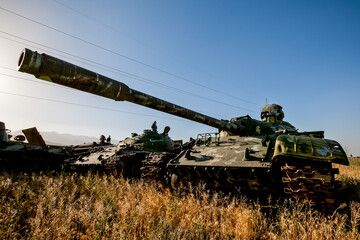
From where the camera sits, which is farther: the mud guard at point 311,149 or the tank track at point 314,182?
the mud guard at point 311,149

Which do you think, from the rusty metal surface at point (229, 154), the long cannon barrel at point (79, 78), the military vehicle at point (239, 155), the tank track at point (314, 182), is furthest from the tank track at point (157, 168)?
the tank track at point (314, 182)

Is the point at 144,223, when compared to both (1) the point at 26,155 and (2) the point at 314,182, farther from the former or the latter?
(1) the point at 26,155

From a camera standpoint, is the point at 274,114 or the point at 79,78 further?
the point at 274,114

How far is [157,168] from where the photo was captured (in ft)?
22.5

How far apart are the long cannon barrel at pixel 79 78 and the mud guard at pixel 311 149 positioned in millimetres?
2810

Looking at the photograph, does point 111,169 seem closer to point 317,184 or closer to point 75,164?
point 75,164

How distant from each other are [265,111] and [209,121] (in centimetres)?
424

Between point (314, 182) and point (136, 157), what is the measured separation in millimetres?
5920

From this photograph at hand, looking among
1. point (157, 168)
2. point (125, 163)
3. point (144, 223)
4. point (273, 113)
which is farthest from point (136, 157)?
point (273, 113)

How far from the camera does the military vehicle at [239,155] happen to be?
11.0 ft

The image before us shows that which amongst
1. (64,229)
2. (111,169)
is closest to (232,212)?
(64,229)

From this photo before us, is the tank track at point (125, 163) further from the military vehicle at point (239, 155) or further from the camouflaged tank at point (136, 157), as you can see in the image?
the military vehicle at point (239, 155)

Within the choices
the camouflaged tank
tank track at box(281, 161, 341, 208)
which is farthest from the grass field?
the camouflaged tank

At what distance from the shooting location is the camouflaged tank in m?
7.16
